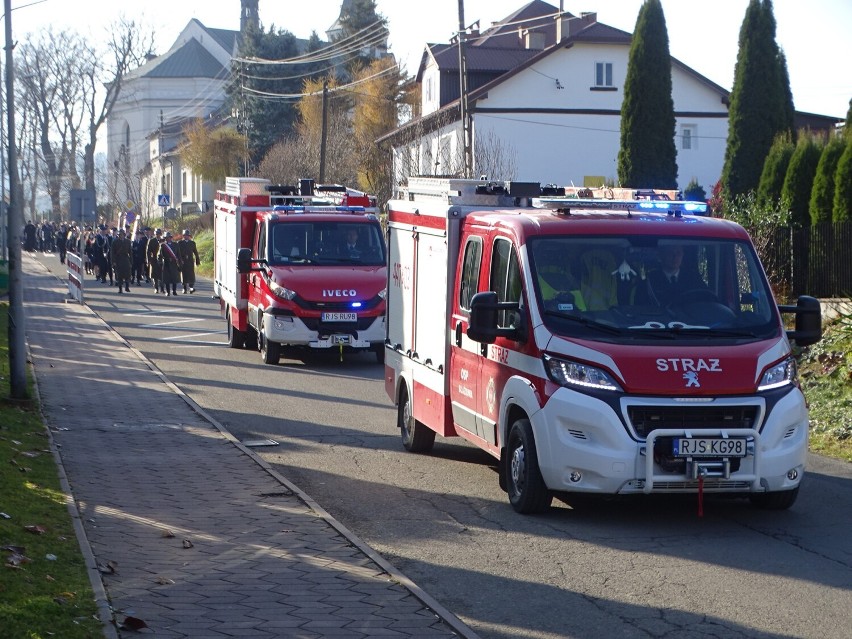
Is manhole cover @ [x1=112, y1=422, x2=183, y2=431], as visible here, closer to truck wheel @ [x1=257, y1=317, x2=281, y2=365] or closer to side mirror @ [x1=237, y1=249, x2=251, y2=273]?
side mirror @ [x1=237, y1=249, x2=251, y2=273]

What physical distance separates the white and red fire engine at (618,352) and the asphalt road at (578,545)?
36cm

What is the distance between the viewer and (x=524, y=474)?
9.00 metres

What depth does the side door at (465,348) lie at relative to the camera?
33.2ft

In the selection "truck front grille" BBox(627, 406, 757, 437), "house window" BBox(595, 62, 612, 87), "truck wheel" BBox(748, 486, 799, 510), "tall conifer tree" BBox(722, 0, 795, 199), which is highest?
"house window" BBox(595, 62, 612, 87)

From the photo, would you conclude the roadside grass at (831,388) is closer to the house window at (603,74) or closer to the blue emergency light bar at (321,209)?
the blue emergency light bar at (321,209)

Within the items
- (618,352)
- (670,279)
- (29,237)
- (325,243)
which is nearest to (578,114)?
(325,243)

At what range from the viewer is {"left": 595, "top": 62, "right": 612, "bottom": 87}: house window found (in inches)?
2143

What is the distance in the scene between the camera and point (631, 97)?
36781mm

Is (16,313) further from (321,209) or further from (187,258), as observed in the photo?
(187,258)

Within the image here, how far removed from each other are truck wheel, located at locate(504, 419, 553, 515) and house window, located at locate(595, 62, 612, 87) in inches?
1847

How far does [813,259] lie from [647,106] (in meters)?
16.9

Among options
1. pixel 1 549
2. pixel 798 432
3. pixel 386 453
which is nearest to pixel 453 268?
pixel 386 453

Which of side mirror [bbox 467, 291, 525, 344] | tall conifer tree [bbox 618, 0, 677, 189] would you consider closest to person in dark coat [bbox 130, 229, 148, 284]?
tall conifer tree [bbox 618, 0, 677, 189]

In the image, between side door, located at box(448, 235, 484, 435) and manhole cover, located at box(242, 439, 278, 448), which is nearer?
side door, located at box(448, 235, 484, 435)
